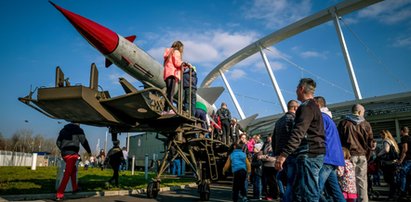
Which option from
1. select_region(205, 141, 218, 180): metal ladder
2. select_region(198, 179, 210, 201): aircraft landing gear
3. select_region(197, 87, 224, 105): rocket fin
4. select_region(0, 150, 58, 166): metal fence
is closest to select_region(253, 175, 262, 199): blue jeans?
select_region(205, 141, 218, 180): metal ladder

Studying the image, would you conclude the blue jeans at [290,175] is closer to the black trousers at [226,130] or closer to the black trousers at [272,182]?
the black trousers at [272,182]

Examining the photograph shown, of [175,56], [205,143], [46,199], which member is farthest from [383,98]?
[46,199]

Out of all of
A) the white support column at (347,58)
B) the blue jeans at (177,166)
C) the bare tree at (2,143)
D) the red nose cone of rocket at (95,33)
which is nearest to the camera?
the red nose cone of rocket at (95,33)

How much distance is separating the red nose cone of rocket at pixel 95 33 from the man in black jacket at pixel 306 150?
4795 mm

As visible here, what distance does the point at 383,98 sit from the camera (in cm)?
2092

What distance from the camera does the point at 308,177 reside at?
10.7 feet

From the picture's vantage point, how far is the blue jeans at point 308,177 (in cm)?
321

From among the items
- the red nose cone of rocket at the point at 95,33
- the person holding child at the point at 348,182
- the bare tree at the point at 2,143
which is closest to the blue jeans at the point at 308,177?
the person holding child at the point at 348,182

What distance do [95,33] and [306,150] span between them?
5.11 metres

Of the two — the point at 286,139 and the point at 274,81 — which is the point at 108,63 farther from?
the point at 274,81

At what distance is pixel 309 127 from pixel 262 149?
5009 millimetres

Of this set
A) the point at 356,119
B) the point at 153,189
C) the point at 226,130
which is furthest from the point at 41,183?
the point at 356,119

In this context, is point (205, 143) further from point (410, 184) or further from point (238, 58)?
point (238, 58)

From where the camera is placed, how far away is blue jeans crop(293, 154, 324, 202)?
10.5 feet
